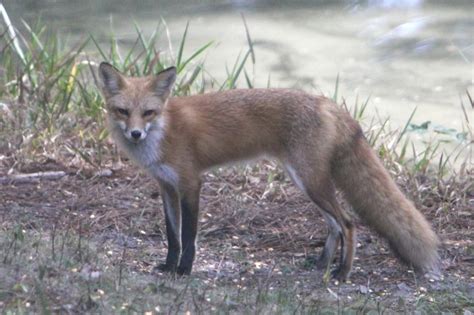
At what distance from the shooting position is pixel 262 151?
6.14 metres

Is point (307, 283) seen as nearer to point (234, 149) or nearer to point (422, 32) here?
point (234, 149)

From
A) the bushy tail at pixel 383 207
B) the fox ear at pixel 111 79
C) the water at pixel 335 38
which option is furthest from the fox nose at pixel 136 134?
the water at pixel 335 38

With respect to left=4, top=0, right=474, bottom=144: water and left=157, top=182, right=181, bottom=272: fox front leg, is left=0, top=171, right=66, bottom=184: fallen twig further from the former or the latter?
left=4, top=0, right=474, bottom=144: water

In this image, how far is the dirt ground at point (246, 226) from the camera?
5.88m

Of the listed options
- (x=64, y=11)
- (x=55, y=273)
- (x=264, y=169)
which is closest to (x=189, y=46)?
(x=64, y=11)

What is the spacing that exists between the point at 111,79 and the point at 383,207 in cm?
171

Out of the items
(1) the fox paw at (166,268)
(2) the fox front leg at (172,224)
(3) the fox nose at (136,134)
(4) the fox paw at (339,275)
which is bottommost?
(4) the fox paw at (339,275)

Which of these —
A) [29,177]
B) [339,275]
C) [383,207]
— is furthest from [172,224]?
[29,177]

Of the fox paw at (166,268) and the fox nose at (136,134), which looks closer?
the fox nose at (136,134)

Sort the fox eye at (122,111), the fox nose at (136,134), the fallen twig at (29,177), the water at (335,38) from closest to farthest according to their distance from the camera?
the fox nose at (136,134)
the fox eye at (122,111)
the fallen twig at (29,177)
the water at (335,38)

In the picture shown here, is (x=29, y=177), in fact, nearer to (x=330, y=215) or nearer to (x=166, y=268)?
(x=166, y=268)

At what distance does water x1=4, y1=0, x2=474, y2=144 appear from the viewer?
10.5m

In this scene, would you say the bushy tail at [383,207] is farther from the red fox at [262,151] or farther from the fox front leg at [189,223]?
the fox front leg at [189,223]

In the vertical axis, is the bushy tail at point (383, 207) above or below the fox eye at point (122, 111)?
below
